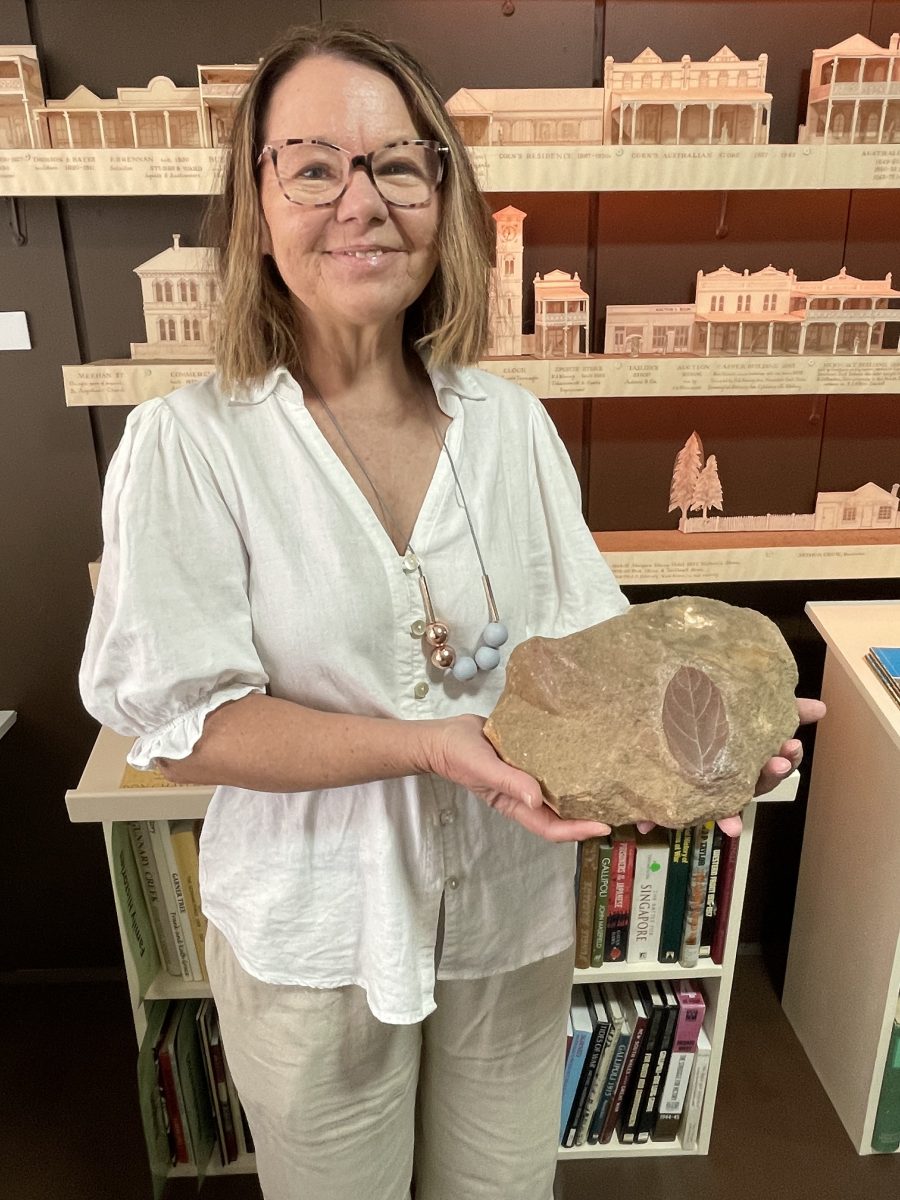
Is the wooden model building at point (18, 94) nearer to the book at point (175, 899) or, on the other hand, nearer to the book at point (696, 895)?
the book at point (175, 899)

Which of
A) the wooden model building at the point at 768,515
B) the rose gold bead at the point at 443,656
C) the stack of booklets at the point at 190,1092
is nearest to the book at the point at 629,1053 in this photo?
Result: the stack of booklets at the point at 190,1092

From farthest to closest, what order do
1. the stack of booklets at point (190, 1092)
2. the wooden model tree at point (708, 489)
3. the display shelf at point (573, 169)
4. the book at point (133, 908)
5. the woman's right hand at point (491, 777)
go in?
the wooden model tree at point (708, 489) < the stack of booklets at point (190, 1092) < the book at point (133, 908) < the display shelf at point (573, 169) < the woman's right hand at point (491, 777)

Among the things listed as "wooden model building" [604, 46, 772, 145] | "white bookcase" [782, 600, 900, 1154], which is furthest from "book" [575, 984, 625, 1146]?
"wooden model building" [604, 46, 772, 145]

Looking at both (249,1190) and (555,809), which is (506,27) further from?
(249,1190)

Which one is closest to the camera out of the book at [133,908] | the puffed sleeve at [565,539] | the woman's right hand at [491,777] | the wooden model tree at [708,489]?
the woman's right hand at [491,777]

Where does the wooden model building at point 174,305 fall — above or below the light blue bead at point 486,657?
above

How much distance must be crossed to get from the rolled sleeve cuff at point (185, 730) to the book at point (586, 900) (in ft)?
3.20

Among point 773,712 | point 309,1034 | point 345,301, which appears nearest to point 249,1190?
point 309,1034

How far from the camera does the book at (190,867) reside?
1690mm

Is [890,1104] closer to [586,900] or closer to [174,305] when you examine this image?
[586,900]

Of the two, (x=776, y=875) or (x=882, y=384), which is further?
(x=776, y=875)

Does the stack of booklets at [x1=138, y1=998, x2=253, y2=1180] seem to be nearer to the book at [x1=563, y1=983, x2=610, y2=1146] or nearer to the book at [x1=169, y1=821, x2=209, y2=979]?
the book at [x1=169, y1=821, x2=209, y2=979]

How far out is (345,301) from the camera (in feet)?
2.87

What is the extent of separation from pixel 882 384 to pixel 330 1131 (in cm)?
149
